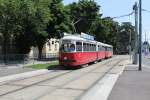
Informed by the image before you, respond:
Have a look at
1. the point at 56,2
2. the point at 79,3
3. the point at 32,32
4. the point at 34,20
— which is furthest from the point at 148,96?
the point at 79,3

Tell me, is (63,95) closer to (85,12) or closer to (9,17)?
(9,17)

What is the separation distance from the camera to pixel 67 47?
119 ft

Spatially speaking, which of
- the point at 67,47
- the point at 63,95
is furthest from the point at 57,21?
the point at 63,95

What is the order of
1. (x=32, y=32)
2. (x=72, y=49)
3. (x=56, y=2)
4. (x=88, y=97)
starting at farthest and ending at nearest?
(x=56, y=2)
(x=32, y=32)
(x=72, y=49)
(x=88, y=97)

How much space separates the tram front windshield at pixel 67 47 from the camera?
3609cm

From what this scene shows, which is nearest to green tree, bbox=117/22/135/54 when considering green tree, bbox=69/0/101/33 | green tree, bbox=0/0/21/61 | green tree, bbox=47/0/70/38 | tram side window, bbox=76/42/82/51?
green tree, bbox=69/0/101/33

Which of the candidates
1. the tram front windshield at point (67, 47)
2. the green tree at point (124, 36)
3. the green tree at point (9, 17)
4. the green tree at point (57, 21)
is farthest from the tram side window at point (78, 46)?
the green tree at point (124, 36)

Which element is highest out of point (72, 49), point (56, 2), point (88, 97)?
point (56, 2)

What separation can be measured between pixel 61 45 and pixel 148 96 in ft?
70.1

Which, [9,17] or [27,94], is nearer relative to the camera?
[27,94]

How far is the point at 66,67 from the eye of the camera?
39000mm

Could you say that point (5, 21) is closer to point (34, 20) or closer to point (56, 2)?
point (34, 20)

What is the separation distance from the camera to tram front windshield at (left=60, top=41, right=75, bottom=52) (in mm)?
36094

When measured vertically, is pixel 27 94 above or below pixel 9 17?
below
